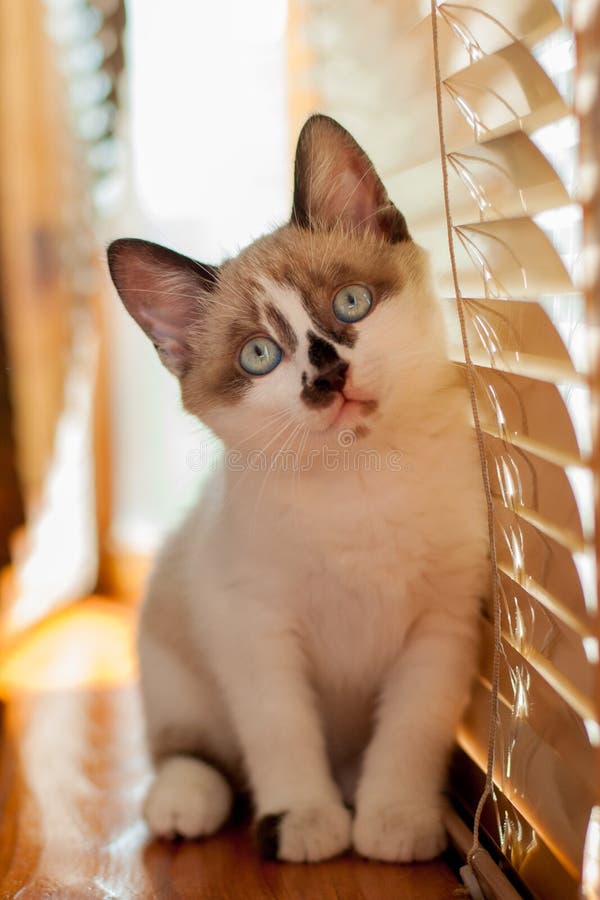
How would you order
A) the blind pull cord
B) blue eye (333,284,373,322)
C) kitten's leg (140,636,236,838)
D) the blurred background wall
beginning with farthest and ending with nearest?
the blurred background wall, kitten's leg (140,636,236,838), blue eye (333,284,373,322), the blind pull cord

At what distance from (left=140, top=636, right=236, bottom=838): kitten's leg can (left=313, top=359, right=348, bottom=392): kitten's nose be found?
0.56 meters

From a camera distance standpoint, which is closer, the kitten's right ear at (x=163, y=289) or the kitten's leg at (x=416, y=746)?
Result: the kitten's leg at (x=416, y=746)

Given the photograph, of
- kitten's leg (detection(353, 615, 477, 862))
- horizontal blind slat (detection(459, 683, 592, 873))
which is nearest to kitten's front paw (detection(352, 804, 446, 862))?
kitten's leg (detection(353, 615, 477, 862))

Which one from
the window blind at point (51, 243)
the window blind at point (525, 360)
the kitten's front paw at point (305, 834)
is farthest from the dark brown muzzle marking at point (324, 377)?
→ the window blind at point (51, 243)

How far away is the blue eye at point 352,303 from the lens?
3.87 ft

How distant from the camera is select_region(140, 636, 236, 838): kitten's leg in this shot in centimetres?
129

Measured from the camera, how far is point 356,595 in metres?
1.19

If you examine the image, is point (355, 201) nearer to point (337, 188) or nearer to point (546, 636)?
point (337, 188)

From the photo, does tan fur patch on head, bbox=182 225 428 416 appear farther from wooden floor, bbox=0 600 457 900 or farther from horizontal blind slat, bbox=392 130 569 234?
wooden floor, bbox=0 600 457 900

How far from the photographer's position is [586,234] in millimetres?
604

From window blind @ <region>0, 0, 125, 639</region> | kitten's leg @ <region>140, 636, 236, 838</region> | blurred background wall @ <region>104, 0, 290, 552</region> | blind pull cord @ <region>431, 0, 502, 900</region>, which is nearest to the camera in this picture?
blind pull cord @ <region>431, 0, 502, 900</region>

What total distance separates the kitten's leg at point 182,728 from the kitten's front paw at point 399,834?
0.80 ft

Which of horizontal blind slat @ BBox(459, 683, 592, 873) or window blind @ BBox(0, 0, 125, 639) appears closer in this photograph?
horizontal blind slat @ BBox(459, 683, 592, 873)

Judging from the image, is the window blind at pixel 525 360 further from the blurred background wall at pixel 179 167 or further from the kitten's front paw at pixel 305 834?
the blurred background wall at pixel 179 167
